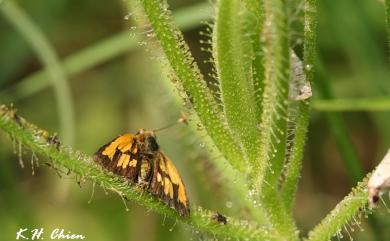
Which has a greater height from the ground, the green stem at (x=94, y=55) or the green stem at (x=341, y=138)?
the green stem at (x=94, y=55)

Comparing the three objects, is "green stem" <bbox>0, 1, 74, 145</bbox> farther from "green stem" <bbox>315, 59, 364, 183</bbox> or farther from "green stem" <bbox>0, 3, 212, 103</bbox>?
"green stem" <bbox>315, 59, 364, 183</bbox>

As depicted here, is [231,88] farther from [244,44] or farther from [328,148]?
[328,148]

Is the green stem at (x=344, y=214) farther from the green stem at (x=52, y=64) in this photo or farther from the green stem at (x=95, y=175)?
the green stem at (x=52, y=64)

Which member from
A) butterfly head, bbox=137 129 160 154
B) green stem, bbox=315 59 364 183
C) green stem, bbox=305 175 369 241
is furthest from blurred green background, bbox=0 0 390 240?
green stem, bbox=305 175 369 241

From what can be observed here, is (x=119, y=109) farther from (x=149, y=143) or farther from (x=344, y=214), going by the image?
(x=344, y=214)

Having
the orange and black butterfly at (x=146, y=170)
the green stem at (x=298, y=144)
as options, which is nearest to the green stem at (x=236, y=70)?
the green stem at (x=298, y=144)
